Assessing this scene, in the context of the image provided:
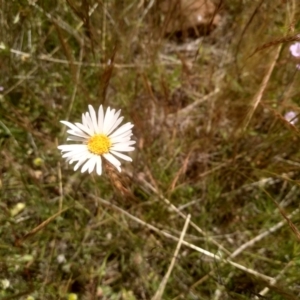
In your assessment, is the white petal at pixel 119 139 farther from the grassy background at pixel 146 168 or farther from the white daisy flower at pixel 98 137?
the grassy background at pixel 146 168

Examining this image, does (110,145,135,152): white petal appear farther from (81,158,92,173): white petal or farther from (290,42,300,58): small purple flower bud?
(290,42,300,58): small purple flower bud

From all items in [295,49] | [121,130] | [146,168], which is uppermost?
[295,49]

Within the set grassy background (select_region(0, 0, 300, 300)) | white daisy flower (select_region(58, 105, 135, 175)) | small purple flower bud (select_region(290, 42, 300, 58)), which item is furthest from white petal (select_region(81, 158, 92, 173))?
small purple flower bud (select_region(290, 42, 300, 58))

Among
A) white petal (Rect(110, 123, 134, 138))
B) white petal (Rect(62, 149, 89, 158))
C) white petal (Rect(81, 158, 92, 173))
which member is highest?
white petal (Rect(110, 123, 134, 138))

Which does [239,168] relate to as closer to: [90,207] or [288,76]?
[288,76]

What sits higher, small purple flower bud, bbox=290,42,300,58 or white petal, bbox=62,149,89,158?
small purple flower bud, bbox=290,42,300,58

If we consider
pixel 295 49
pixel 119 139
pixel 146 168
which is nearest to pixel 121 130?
pixel 119 139

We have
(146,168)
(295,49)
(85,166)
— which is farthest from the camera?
(146,168)

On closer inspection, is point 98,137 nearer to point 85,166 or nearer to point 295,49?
point 85,166
